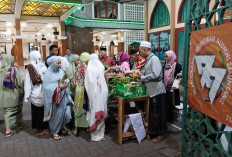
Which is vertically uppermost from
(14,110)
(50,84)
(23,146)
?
(50,84)

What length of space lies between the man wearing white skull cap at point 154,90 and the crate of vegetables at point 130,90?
0.10 m

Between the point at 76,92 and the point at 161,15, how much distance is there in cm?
496

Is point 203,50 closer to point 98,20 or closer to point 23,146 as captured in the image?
point 23,146

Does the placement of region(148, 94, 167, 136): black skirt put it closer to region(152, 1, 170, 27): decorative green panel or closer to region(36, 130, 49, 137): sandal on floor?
region(36, 130, 49, 137): sandal on floor

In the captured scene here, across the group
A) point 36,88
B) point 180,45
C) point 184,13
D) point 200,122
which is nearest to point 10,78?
point 36,88

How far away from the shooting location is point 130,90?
3.27 meters

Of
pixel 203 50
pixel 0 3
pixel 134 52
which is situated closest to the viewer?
pixel 203 50

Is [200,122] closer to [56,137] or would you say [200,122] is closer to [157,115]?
[157,115]

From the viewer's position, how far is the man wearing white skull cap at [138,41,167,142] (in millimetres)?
Result: 3258

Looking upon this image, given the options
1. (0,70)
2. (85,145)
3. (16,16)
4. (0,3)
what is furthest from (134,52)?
(16,16)

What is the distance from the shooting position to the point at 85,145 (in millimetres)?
3410

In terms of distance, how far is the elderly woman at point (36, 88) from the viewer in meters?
3.63

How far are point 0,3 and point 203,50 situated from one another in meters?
12.2

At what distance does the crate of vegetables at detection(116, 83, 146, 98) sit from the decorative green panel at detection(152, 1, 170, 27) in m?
4.47
